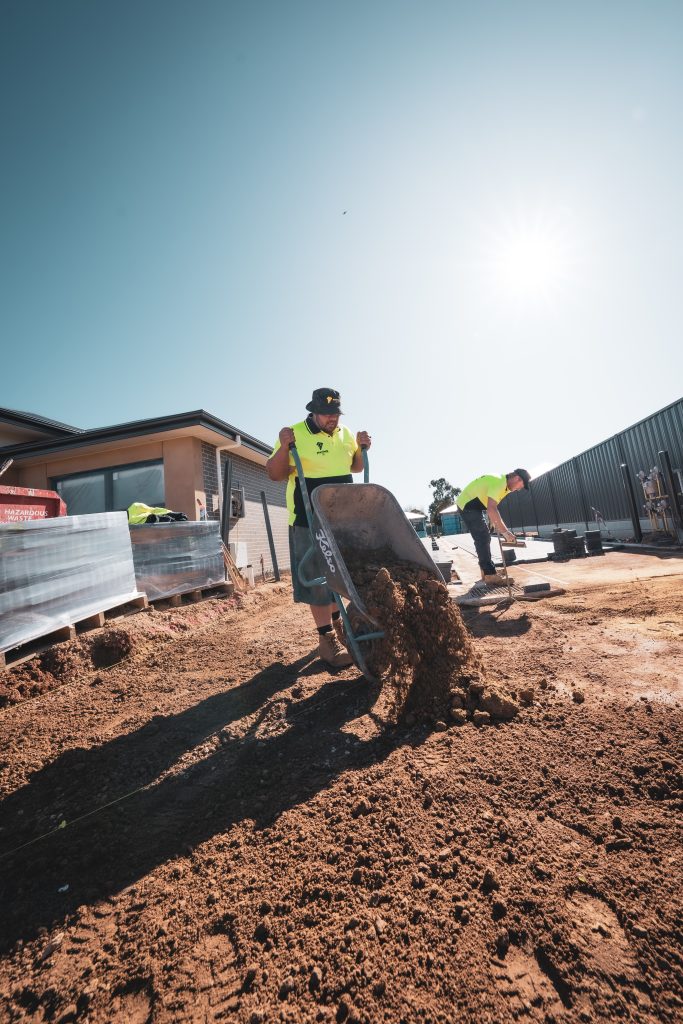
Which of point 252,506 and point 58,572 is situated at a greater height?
point 252,506

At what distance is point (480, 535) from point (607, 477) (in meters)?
9.71

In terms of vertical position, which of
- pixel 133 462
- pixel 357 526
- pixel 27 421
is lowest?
pixel 357 526

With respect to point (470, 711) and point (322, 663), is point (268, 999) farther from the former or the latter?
point (322, 663)

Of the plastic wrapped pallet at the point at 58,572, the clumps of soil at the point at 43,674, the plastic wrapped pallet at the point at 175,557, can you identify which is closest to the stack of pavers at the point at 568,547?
the plastic wrapped pallet at the point at 175,557

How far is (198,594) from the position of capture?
6.39 m

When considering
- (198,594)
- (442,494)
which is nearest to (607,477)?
(198,594)

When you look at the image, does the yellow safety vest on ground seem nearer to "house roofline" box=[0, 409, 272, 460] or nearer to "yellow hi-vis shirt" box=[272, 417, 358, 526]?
"house roofline" box=[0, 409, 272, 460]

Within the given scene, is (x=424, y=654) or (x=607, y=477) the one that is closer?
(x=424, y=654)

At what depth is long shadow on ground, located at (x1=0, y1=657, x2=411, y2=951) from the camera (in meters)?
1.39

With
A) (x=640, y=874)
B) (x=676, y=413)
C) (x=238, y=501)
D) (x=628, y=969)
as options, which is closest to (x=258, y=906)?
(x=628, y=969)

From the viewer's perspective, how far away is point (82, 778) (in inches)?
79.3

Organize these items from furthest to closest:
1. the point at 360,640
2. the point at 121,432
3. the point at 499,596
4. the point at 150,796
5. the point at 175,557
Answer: the point at 121,432 < the point at 175,557 < the point at 499,596 < the point at 360,640 < the point at 150,796

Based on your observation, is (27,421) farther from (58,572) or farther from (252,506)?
(58,572)

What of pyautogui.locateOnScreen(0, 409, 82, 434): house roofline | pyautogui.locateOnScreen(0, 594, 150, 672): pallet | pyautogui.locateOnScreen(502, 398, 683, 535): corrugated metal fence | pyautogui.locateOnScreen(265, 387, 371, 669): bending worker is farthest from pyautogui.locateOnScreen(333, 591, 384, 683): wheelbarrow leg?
pyautogui.locateOnScreen(502, 398, 683, 535): corrugated metal fence
